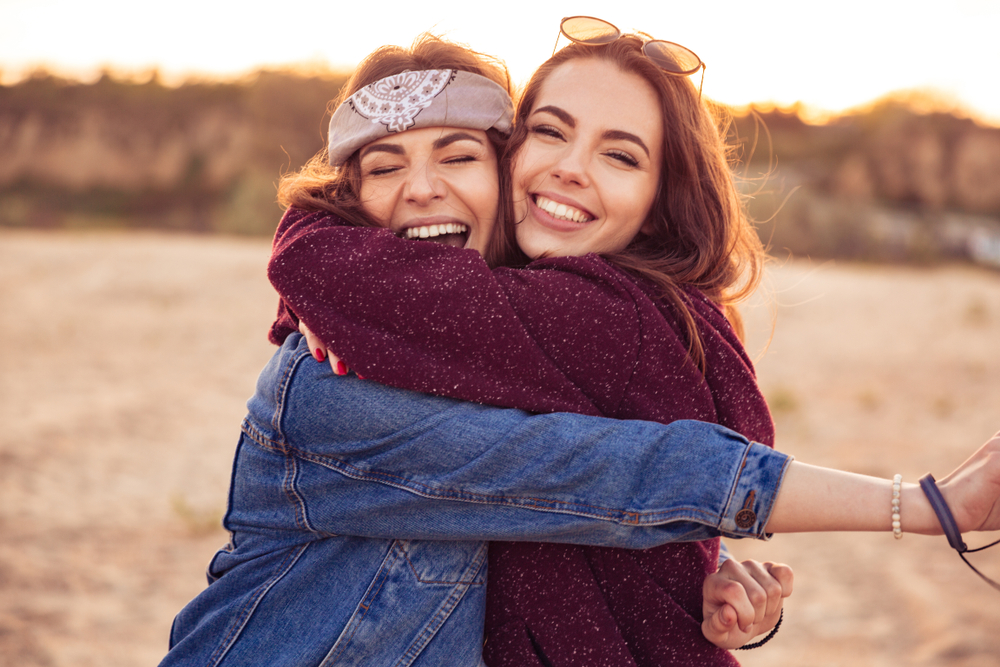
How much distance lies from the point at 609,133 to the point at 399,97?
21.4 inches

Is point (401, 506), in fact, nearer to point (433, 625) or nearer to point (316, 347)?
point (433, 625)

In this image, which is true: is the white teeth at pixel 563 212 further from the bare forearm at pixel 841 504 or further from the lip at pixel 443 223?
the bare forearm at pixel 841 504

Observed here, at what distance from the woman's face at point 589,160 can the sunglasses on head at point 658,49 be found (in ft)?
0.20

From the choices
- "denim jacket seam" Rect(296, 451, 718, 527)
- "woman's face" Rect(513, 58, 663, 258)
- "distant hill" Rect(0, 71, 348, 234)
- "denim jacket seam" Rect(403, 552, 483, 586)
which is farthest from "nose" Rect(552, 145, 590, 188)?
"distant hill" Rect(0, 71, 348, 234)

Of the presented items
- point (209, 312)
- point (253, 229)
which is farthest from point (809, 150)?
point (209, 312)

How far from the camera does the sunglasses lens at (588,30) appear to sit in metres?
2.02

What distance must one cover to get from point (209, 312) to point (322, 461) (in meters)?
10.5

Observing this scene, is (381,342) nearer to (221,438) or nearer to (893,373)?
(221,438)

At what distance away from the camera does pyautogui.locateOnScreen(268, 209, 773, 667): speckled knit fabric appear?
1553 millimetres

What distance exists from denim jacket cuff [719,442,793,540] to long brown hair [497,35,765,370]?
0.64 m

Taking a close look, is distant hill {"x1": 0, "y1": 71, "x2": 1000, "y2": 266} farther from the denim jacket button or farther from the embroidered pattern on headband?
the denim jacket button

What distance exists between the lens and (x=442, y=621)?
158cm

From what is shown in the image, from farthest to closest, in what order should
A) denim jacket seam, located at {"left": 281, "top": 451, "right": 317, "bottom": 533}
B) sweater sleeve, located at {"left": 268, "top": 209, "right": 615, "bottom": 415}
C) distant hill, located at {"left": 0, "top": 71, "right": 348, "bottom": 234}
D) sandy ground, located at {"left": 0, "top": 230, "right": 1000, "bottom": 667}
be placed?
distant hill, located at {"left": 0, "top": 71, "right": 348, "bottom": 234} < sandy ground, located at {"left": 0, "top": 230, "right": 1000, "bottom": 667} < denim jacket seam, located at {"left": 281, "top": 451, "right": 317, "bottom": 533} < sweater sleeve, located at {"left": 268, "top": 209, "right": 615, "bottom": 415}

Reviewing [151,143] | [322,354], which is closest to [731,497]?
[322,354]
